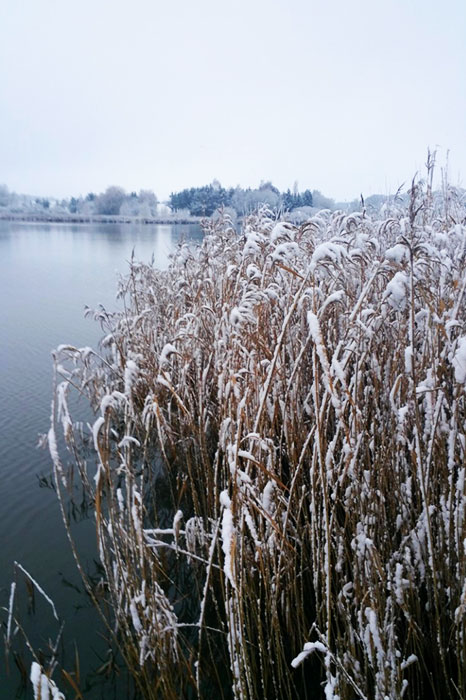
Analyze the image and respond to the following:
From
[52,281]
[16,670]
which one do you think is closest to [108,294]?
[52,281]

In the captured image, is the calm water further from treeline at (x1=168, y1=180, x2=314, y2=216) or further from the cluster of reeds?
treeline at (x1=168, y1=180, x2=314, y2=216)

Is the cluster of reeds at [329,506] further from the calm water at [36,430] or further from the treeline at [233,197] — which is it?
the treeline at [233,197]

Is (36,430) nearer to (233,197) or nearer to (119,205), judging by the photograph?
(233,197)

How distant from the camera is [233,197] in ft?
136

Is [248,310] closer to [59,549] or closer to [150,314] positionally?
[59,549]

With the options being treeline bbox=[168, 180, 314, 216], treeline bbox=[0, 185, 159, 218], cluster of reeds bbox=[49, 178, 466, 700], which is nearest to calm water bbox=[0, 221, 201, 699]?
cluster of reeds bbox=[49, 178, 466, 700]

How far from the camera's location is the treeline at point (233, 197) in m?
25.1

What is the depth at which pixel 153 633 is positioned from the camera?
5.83 ft

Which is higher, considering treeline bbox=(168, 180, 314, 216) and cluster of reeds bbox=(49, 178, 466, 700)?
treeline bbox=(168, 180, 314, 216)

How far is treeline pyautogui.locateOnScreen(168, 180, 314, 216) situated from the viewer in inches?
989

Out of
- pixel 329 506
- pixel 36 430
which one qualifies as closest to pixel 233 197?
pixel 36 430

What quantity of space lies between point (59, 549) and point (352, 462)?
2.74 metres

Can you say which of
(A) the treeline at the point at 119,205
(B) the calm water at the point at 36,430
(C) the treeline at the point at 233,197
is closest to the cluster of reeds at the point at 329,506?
(B) the calm water at the point at 36,430

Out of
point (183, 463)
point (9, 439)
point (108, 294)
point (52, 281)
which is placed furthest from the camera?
point (52, 281)
